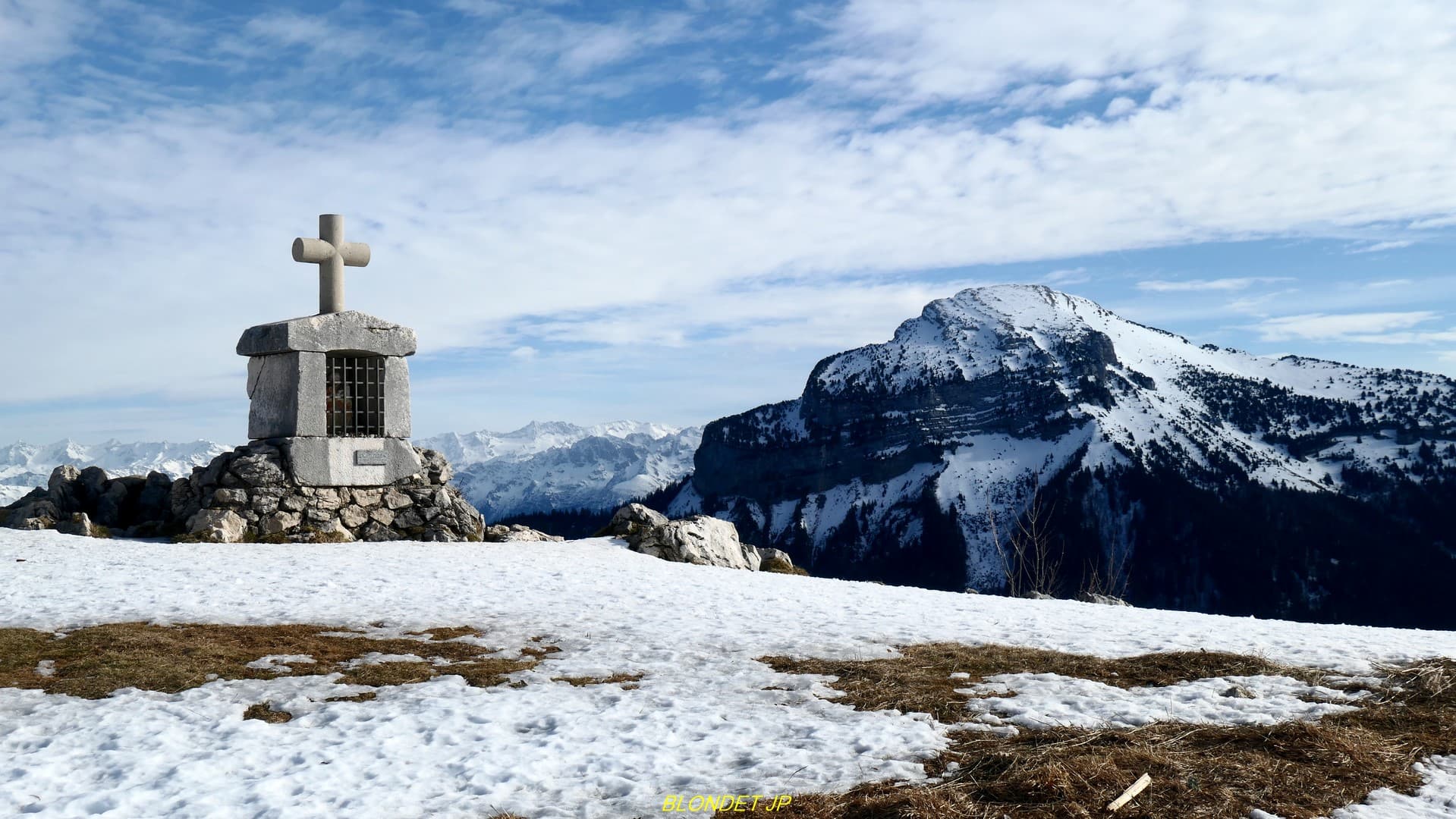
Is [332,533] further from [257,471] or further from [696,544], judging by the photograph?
[696,544]

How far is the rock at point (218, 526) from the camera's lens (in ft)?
70.8

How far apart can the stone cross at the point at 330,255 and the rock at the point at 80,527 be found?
253 inches

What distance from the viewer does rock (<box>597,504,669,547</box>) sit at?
2597 cm

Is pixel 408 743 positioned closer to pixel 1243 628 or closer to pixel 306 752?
pixel 306 752

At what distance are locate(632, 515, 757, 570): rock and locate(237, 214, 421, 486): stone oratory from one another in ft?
19.2

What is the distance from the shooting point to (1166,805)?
21.7ft

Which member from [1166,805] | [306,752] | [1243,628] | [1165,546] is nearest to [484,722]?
[306,752]

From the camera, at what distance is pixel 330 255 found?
24438mm

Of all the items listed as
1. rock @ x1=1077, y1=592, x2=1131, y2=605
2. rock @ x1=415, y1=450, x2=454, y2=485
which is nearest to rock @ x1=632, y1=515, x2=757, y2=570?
rock @ x1=415, y1=450, x2=454, y2=485

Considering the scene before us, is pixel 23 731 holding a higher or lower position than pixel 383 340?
lower

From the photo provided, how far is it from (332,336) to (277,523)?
14.1ft

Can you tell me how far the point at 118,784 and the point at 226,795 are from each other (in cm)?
87

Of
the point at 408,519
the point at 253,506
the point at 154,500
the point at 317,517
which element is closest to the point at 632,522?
the point at 408,519

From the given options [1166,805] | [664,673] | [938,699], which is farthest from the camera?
[664,673]
